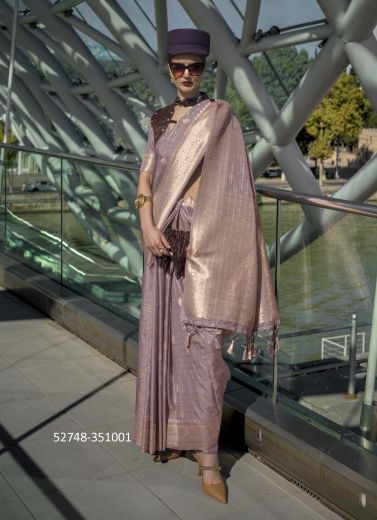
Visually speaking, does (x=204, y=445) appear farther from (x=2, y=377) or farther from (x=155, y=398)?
(x=2, y=377)

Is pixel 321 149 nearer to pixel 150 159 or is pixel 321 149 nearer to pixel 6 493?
pixel 150 159

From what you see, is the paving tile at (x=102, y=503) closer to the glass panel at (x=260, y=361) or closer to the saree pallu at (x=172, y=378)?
the saree pallu at (x=172, y=378)

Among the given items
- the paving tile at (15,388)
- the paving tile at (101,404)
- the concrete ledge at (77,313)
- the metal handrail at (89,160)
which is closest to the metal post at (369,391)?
the paving tile at (101,404)

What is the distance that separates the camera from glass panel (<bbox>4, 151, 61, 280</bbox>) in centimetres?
672

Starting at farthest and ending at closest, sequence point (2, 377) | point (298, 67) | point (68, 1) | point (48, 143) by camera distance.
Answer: point (48, 143) → point (68, 1) → point (298, 67) → point (2, 377)

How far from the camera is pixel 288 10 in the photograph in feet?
38.0

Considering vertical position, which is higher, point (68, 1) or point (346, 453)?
point (68, 1)

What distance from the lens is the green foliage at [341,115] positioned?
171ft

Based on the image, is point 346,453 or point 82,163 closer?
point 346,453

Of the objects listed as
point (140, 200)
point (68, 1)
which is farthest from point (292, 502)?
point (68, 1)

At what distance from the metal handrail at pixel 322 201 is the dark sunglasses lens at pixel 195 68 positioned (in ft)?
Result: 2.18

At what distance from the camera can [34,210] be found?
7.79m

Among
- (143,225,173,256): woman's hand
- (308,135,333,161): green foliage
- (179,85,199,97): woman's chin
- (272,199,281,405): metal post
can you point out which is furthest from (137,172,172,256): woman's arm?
(308,135,333,161): green foliage

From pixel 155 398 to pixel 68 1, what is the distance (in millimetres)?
13554
